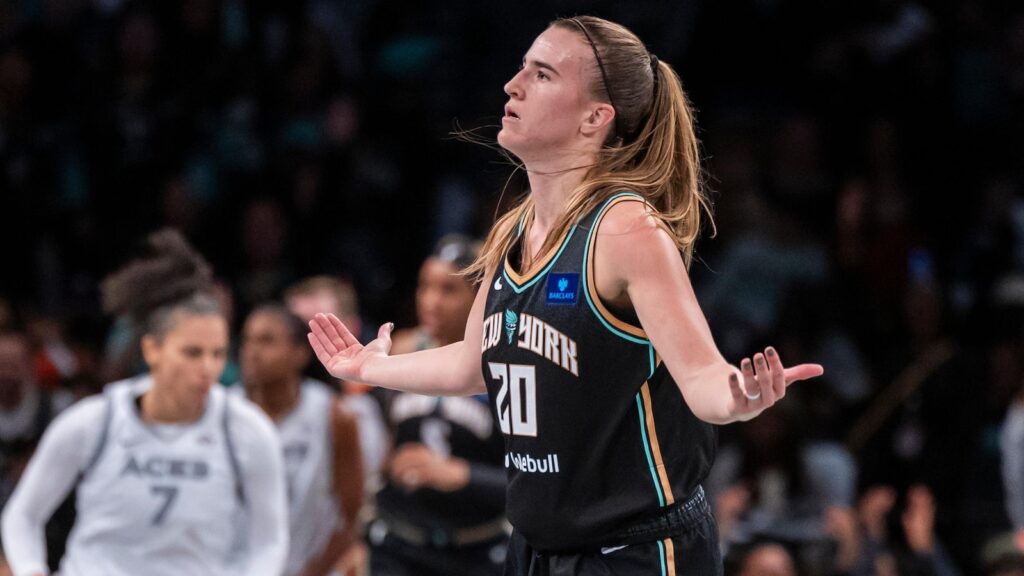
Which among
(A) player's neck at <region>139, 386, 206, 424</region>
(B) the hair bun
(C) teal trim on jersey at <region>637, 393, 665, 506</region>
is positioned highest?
(C) teal trim on jersey at <region>637, 393, 665, 506</region>

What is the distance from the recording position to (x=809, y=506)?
782cm

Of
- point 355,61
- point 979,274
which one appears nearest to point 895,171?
point 979,274

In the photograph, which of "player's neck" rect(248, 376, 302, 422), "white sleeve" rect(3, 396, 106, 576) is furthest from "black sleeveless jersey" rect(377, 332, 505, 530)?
"white sleeve" rect(3, 396, 106, 576)

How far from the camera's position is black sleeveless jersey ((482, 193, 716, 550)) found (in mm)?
3160

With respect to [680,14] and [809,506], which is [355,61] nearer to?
[680,14]

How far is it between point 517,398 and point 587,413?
0.18 metres

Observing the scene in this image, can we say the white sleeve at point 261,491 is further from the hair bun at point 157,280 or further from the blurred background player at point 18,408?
→ the blurred background player at point 18,408

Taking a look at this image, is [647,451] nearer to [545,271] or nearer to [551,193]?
[545,271]

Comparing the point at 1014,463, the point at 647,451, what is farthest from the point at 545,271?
the point at 1014,463

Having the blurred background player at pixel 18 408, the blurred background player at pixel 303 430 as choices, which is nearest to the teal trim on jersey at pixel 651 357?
the blurred background player at pixel 303 430

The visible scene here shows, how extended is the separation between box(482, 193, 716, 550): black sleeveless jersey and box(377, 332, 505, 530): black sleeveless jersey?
3132 millimetres

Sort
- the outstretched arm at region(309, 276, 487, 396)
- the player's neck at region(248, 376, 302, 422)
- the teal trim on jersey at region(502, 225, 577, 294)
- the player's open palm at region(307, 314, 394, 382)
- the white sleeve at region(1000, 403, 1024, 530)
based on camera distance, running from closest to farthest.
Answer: the teal trim on jersey at region(502, 225, 577, 294) → the outstretched arm at region(309, 276, 487, 396) → the player's open palm at region(307, 314, 394, 382) → the player's neck at region(248, 376, 302, 422) → the white sleeve at region(1000, 403, 1024, 530)

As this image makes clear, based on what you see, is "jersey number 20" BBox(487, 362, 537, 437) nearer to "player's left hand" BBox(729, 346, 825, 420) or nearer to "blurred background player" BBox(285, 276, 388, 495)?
"player's left hand" BBox(729, 346, 825, 420)

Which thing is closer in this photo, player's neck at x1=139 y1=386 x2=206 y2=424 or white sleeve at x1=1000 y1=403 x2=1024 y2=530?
player's neck at x1=139 y1=386 x2=206 y2=424
